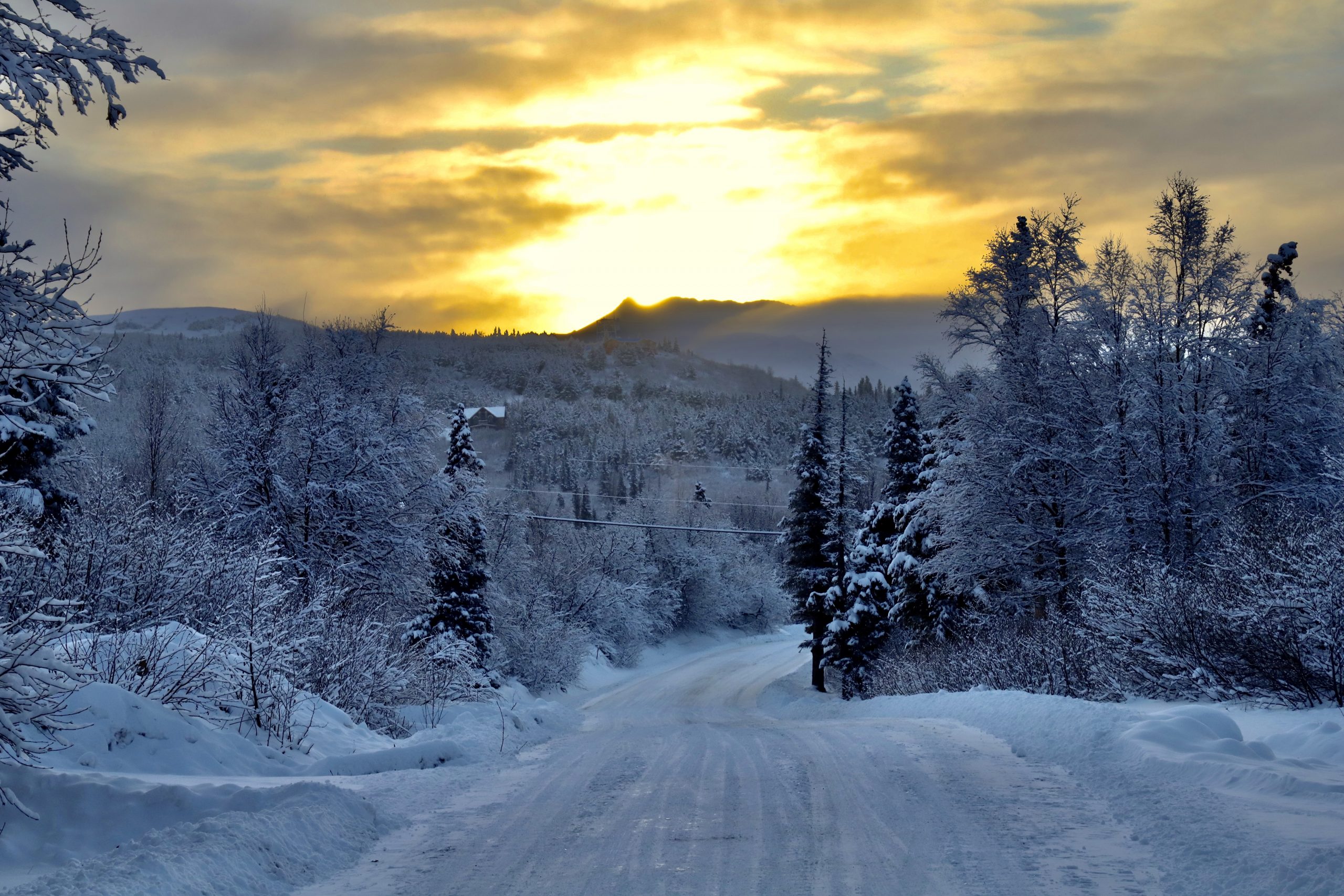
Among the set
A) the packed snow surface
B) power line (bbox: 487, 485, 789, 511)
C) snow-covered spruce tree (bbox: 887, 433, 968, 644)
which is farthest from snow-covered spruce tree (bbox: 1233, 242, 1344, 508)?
power line (bbox: 487, 485, 789, 511)

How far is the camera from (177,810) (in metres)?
6.27

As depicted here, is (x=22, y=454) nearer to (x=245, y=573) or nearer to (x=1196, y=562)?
(x=245, y=573)

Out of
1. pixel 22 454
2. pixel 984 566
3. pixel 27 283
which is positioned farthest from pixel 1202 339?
pixel 22 454

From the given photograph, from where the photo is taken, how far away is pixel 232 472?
24766mm

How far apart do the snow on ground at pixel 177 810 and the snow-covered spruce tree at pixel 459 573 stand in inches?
753

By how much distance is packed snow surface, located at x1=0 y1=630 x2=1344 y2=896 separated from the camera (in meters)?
5.37

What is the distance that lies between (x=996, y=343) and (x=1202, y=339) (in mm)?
5458

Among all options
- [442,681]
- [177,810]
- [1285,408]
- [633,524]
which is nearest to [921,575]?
[1285,408]

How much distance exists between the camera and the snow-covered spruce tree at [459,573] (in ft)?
93.6

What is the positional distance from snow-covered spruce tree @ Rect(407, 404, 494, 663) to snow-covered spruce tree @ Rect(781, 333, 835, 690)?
12.2m

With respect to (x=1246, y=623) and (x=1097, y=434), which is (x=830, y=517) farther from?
(x=1246, y=623)

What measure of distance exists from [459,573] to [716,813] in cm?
2611

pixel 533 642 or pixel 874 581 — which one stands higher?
pixel 874 581

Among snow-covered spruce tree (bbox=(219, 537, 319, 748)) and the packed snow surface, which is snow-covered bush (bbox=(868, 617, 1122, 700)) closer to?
the packed snow surface
